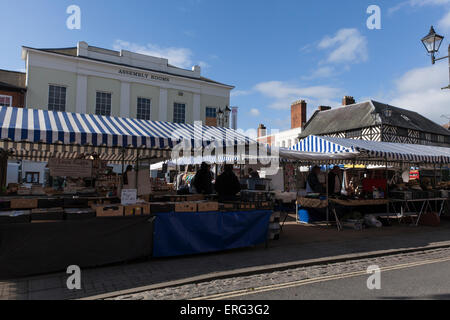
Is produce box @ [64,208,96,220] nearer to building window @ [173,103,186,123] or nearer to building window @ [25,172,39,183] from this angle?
building window @ [25,172,39,183]

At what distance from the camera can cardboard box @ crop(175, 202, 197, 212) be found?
5812mm

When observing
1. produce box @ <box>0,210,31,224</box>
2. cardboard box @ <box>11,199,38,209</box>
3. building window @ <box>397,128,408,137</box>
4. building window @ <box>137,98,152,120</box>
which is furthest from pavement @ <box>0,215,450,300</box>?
building window @ <box>397,128,408,137</box>

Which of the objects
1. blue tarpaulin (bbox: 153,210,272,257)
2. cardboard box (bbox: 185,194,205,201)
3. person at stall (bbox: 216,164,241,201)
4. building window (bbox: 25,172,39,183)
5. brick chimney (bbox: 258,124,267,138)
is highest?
brick chimney (bbox: 258,124,267,138)

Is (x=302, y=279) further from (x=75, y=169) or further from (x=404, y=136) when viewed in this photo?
(x=404, y=136)

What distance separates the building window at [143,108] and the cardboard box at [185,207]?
19.5m

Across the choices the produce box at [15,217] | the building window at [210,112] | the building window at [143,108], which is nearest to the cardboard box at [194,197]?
the produce box at [15,217]

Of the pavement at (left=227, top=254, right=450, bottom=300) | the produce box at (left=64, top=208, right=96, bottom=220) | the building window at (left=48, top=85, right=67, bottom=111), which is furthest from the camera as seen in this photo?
the building window at (left=48, top=85, right=67, bottom=111)

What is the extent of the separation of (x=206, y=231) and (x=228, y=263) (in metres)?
0.80

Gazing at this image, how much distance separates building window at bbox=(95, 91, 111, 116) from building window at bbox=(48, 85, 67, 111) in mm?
2224

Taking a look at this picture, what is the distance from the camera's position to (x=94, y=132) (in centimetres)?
604

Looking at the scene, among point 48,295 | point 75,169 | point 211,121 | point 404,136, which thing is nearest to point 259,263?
point 48,295

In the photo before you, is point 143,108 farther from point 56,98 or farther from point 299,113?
point 299,113

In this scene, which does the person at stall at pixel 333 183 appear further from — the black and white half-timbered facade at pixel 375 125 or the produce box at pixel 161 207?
the black and white half-timbered facade at pixel 375 125

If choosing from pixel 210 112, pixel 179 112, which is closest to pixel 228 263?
pixel 179 112
